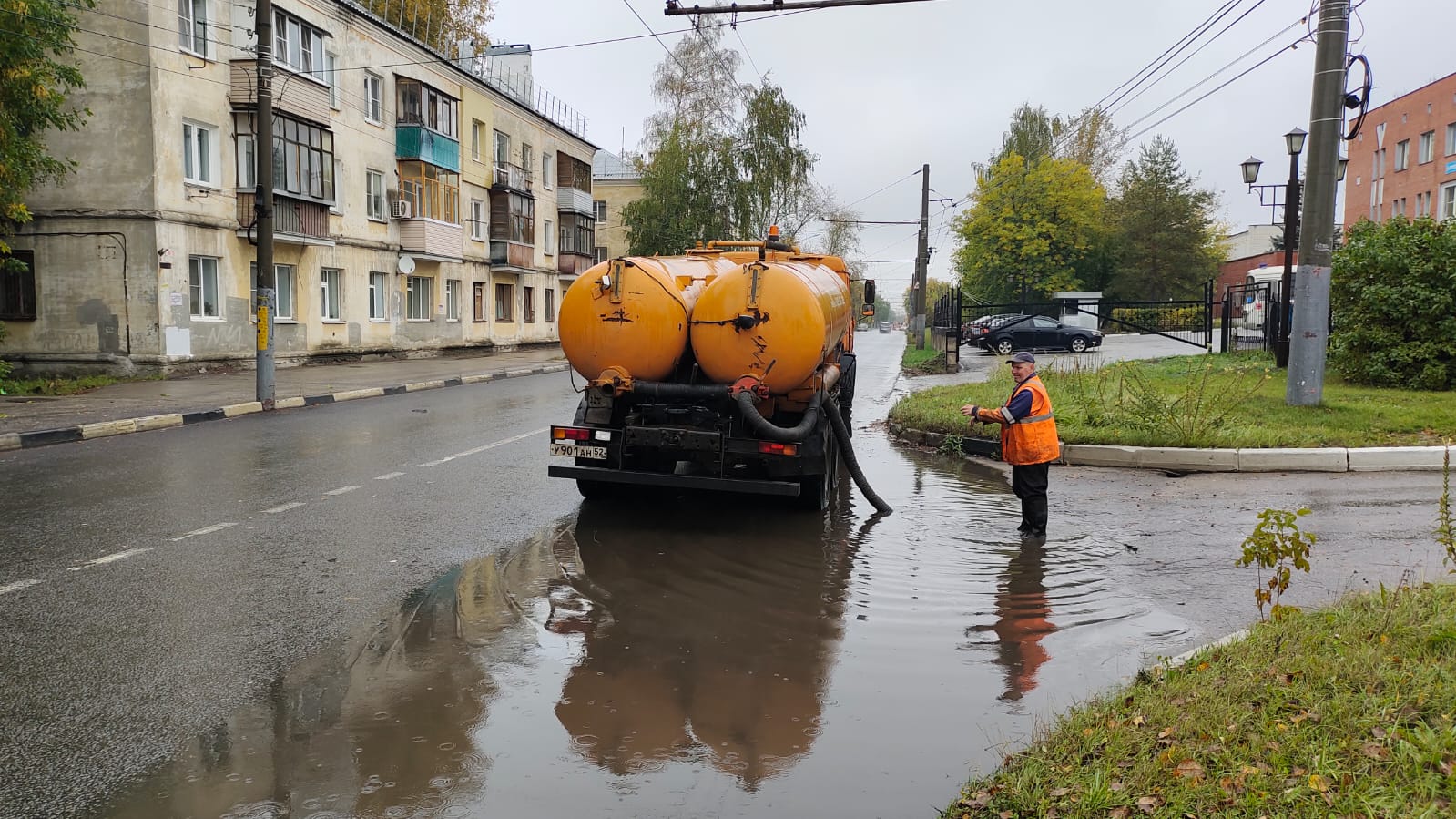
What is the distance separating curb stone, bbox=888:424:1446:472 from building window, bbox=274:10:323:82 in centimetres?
2361

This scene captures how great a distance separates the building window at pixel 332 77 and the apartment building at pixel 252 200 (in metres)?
0.05

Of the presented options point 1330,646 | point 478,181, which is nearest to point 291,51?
point 478,181

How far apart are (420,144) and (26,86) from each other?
50.6 feet

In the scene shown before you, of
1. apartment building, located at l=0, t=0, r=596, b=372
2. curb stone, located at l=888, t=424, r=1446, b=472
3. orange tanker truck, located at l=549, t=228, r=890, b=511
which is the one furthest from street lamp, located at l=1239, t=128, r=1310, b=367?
apartment building, located at l=0, t=0, r=596, b=372

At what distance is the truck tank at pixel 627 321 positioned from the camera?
7.96m

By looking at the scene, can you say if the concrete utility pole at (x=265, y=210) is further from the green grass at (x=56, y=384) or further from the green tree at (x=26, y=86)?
the green grass at (x=56, y=384)

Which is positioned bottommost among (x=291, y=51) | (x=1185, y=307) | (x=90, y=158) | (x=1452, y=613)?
(x=1452, y=613)

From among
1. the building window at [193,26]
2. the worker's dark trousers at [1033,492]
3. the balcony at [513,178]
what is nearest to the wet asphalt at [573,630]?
the worker's dark trousers at [1033,492]

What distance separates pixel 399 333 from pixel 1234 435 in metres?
27.8

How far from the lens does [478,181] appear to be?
130ft

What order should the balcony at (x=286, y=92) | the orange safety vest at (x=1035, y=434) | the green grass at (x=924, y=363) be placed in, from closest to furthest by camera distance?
the orange safety vest at (x=1035, y=434) → the balcony at (x=286, y=92) → the green grass at (x=924, y=363)

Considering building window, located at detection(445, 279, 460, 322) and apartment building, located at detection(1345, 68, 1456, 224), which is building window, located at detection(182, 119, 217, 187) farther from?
apartment building, located at detection(1345, 68, 1456, 224)

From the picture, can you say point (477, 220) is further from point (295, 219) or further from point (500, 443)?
point (500, 443)

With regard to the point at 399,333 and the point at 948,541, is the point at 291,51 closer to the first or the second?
the point at 399,333
